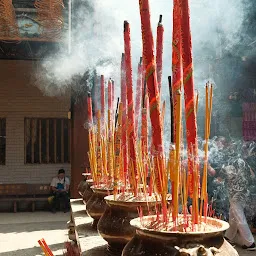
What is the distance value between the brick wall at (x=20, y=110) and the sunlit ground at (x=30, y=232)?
92 cm

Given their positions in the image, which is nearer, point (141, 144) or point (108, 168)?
point (141, 144)

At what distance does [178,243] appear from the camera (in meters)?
1.32

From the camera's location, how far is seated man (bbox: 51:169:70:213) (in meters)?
9.33

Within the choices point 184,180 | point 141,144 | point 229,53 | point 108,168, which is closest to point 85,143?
point 229,53

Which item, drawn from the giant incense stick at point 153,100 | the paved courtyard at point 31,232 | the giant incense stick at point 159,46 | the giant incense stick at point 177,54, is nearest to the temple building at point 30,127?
the paved courtyard at point 31,232

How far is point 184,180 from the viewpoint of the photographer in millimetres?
1555

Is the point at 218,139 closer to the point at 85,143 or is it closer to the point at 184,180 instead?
the point at 85,143

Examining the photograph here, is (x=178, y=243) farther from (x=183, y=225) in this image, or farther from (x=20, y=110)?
(x=20, y=110)

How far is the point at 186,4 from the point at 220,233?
79cm

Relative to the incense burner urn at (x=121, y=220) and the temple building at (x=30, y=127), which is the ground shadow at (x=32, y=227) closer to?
the temple building at (x=30, y=127)

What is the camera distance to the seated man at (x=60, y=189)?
30.6 ft

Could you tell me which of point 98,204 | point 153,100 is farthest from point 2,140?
point 153,100

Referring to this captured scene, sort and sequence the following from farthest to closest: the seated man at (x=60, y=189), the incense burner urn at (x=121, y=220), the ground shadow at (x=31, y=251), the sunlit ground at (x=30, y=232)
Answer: the seated man at (x=60, y=189) → the sunlit ground at (x=30, y=232) → the ground shadow at (x=31, y=251) → the incense burner urn at (x=121, y=220)

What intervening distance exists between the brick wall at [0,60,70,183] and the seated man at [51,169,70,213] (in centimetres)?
33
